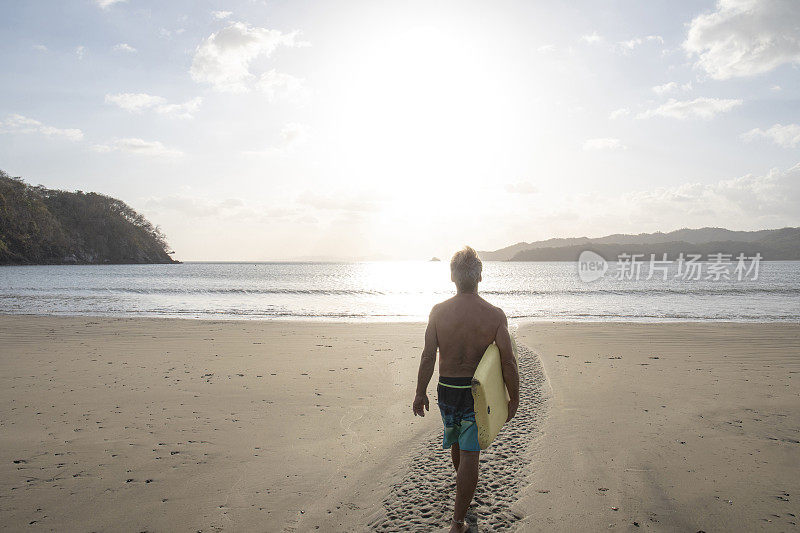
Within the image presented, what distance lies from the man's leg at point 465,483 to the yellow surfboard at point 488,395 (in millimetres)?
150

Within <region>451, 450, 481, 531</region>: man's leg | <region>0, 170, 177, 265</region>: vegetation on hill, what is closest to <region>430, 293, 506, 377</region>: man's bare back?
<region>451, 450, 481, 531</region>: man's leg

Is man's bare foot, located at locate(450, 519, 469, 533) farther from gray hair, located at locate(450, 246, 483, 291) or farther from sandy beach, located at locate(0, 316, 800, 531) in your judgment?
gray hair, located at locate(450, 246, 483, 291)

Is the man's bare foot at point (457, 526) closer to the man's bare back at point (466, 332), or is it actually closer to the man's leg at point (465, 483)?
the man's leg at point (465, 483)

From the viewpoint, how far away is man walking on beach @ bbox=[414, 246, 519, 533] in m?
3.06

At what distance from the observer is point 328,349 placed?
10.4 m

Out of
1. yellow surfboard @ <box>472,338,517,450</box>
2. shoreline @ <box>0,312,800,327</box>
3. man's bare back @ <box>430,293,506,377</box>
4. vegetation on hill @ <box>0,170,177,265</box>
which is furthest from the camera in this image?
vegetation on hill @ <box>0,170,177,265</box>

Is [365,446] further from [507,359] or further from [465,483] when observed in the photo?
[507,359]

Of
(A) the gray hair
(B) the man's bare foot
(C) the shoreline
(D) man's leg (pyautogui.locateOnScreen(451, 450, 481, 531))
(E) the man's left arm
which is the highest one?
(A) the gray hair

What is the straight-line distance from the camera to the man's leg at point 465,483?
3023 mm

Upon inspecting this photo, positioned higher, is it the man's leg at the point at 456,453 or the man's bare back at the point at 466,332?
the man's bare back at the point at 466,332

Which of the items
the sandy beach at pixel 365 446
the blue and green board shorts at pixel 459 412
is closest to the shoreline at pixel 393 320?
the sandy beach at pixel 365 446

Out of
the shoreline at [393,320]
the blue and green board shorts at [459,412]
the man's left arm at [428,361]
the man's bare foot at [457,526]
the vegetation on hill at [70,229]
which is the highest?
the vegetation on hill at [70,229]

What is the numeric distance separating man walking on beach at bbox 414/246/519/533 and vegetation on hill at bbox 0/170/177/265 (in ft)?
345

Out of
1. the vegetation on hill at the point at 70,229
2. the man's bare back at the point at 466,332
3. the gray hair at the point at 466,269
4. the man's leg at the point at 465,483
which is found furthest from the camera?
the vegetation on hill at the point at 70,229
